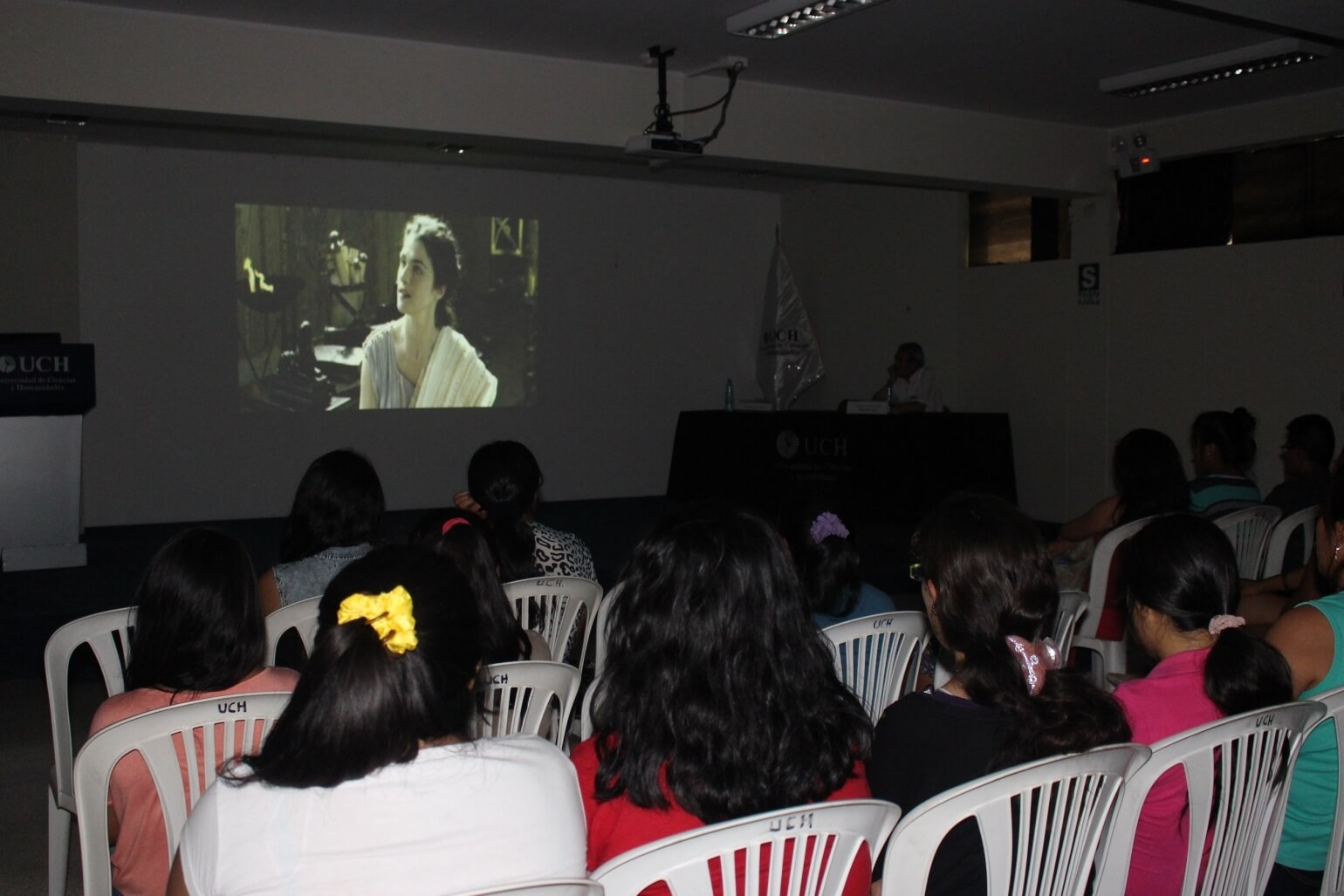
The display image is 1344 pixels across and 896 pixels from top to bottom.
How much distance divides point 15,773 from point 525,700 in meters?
2.27

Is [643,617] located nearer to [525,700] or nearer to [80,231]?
[525,700]

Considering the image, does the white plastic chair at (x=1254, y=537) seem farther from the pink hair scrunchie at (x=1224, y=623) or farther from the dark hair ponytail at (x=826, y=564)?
the pink hair scrunchie at (x=1224, y=623)

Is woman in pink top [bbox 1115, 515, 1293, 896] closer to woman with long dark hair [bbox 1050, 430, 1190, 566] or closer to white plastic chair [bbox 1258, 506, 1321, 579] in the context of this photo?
woman with long dark hair [bbox 1050, 430, 1190, 566]

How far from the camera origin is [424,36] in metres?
4.66

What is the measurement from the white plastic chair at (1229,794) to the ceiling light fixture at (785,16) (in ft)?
9.91

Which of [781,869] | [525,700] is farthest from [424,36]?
[781,869]

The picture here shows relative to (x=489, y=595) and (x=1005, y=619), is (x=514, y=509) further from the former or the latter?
(x=1005, y=619)

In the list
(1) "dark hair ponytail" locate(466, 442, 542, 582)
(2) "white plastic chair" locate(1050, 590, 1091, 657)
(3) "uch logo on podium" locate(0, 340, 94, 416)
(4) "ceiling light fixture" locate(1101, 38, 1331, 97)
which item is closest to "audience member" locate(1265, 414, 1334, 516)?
(2) "white plastic chair" locate(1050, 590, 1091, 657)

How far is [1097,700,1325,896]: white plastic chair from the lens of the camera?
4.77 feet

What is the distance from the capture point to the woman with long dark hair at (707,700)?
1.36m

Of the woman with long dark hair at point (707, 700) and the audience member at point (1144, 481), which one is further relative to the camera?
the audience member at point (1144, 481)

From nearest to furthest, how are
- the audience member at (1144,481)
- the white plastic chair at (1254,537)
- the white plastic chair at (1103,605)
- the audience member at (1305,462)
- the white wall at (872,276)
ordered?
the white plastic chair at (1103,605), the audience member at (1144,481), the white plastic chair at (1254,537), the audience member at (1305,462), the white wall at (872,276)

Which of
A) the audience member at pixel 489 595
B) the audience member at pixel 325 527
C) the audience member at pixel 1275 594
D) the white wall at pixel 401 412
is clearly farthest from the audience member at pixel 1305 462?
the white wall at pixel 401 412

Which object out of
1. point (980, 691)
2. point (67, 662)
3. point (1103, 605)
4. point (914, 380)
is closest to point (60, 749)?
point (67, 662)
